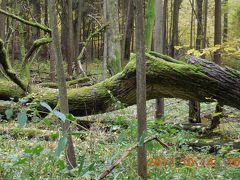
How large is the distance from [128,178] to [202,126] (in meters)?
4.54

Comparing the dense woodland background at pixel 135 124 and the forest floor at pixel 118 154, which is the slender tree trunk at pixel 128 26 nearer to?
the dense woodland background at pixel 135 124

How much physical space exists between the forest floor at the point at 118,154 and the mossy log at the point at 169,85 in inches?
23.2

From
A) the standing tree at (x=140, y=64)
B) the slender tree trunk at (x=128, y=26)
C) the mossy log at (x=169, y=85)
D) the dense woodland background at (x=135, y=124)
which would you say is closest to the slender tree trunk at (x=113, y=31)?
the dense woodland background at (x=135, y=124)

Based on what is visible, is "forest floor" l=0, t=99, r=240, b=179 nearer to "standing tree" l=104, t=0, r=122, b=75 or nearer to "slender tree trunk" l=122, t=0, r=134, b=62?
"standing tree" l=104, t=0, r=122, b=75

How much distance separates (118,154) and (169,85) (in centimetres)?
322

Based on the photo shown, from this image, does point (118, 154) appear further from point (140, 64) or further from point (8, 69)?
point (8, 69)

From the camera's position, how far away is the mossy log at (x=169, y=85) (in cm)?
629

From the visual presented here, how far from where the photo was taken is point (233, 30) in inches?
1079

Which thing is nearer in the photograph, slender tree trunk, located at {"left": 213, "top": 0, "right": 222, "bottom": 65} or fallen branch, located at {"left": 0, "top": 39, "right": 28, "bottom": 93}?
fallen branch, located at {"left": 0, "top": 39, "right": 28, "bottom": 93}

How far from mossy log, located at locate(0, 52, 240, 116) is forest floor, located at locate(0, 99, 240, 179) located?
0.59 m

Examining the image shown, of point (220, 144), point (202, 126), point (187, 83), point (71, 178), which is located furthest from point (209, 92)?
point (71, 178)

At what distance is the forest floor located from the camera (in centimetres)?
350
